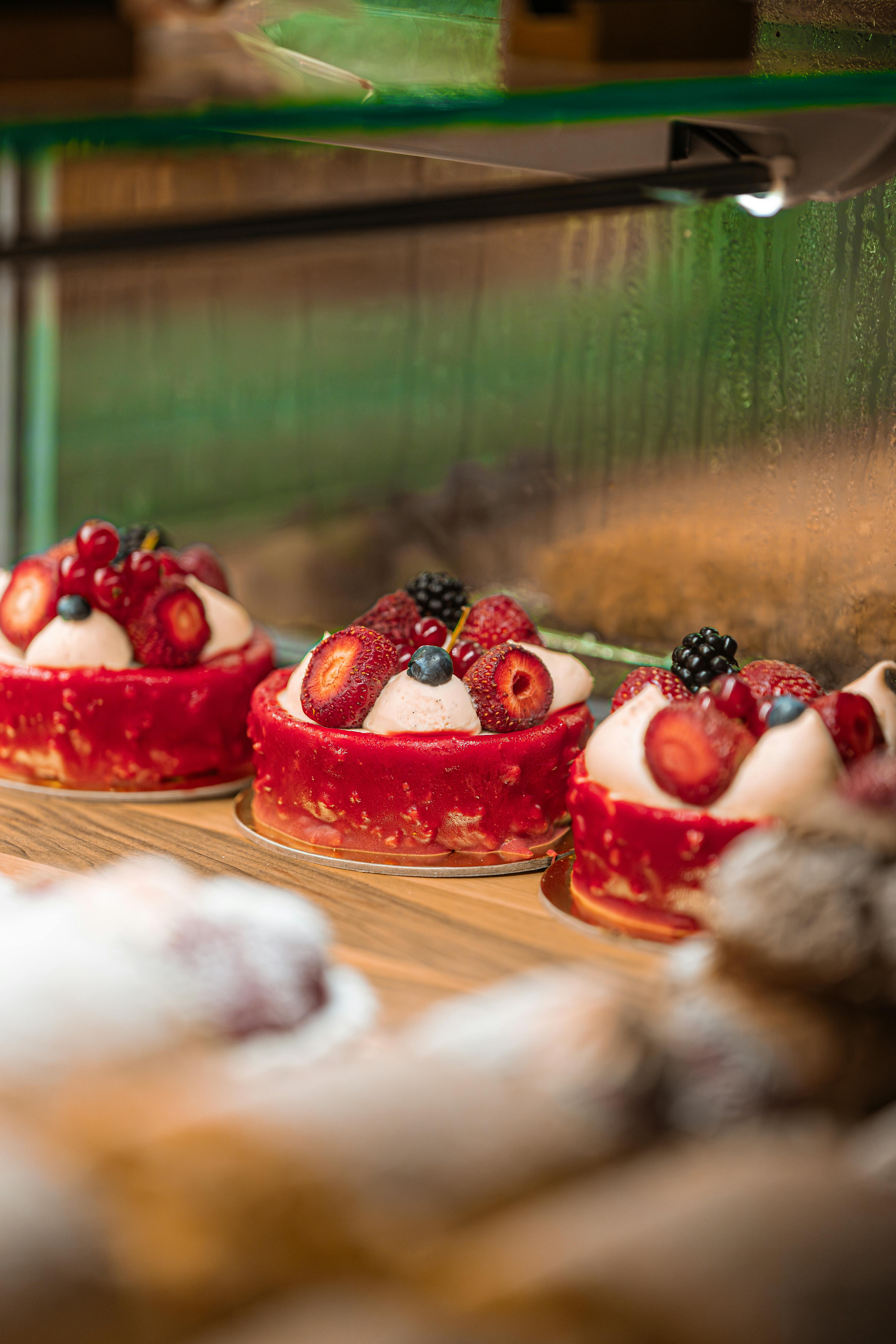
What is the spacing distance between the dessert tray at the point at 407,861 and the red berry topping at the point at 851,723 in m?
0.42

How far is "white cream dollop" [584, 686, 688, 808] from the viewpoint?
4.23 ft

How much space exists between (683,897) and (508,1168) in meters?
0.58

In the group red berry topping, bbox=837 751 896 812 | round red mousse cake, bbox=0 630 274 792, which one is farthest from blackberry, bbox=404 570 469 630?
red berry topping, bbox=837 751 896 812

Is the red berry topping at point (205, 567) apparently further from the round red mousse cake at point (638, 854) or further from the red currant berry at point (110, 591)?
the round red mousse cake at point (638, 854)

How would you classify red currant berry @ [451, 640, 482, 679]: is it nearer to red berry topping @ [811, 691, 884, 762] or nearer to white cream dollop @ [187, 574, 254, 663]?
white cream dollop @ [187, 574, 254, 663]

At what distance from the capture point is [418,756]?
1.55m

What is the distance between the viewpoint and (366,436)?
2.41 metres

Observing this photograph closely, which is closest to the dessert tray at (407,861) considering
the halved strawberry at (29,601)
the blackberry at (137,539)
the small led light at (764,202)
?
the halved strawberry at (29,601)

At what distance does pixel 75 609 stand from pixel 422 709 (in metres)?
0.50

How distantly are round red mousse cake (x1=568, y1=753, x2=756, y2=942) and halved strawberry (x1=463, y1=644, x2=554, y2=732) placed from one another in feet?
0.61

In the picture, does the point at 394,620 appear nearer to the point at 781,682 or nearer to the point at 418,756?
the point at 418,756

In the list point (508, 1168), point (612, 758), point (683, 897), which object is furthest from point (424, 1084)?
point (612, 758)

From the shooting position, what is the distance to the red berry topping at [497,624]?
68.1 inches

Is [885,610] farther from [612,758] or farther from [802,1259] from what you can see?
[802,1259]
